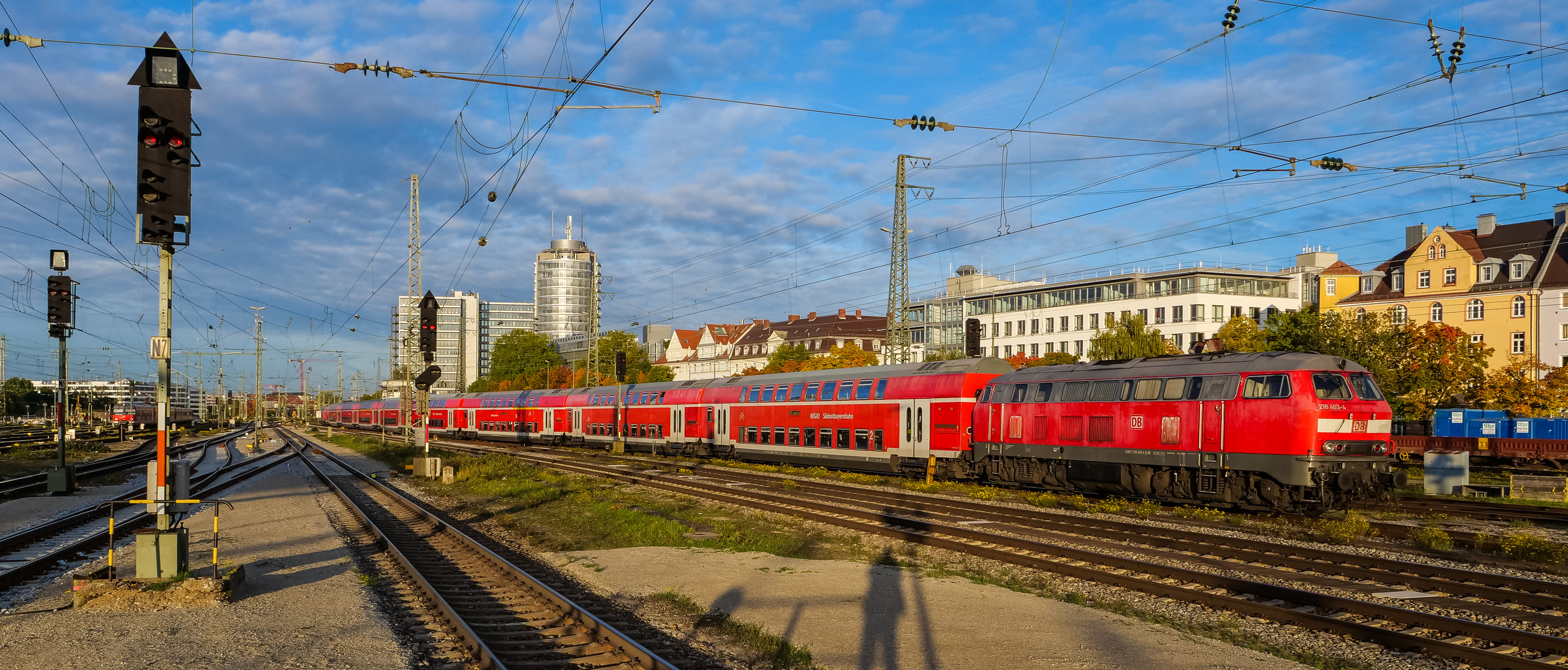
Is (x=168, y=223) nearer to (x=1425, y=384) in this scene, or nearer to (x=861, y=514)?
(x=861, y=514)

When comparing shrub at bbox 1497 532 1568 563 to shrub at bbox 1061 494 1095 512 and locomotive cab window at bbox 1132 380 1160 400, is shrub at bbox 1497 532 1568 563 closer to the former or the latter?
locomotive cab window at bbox 1132 380 1160 400

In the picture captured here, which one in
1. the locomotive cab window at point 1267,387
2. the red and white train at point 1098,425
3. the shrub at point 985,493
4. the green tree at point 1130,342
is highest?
the green tree at point 1130,342

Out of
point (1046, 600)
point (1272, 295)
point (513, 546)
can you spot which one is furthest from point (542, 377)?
point (1046, 600)

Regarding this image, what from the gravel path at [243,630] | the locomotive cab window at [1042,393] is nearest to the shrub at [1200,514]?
the locomotive cab window at [1042,393]

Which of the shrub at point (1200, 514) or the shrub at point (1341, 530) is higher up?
the shrub at point (1341, 530)

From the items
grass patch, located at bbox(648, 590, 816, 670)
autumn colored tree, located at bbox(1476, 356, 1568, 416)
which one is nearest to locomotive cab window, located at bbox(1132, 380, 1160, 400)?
grass patch, located at bbox(648, 590, 816, 670)

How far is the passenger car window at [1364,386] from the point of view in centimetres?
2108

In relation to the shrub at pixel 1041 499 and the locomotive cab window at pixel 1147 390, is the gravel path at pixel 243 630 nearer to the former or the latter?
the shrub at pixel 1041 499

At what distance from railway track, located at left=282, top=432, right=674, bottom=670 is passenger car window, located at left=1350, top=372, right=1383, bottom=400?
17.5m

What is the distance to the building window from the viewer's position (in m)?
66.4

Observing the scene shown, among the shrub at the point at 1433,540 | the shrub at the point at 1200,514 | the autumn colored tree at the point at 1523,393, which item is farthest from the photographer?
the autumn colored tree at the point at 1523,393

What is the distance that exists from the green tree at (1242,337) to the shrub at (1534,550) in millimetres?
42511

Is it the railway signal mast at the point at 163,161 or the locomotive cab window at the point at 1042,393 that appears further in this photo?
the locomotive cab window at the point at 1042,393

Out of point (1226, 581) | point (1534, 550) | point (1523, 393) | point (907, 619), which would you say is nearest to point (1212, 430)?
point (1534, 550)
